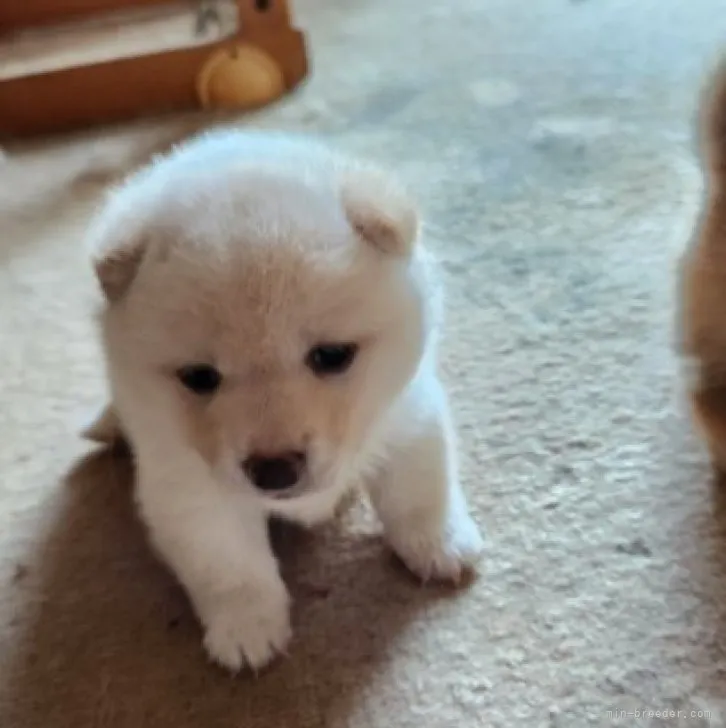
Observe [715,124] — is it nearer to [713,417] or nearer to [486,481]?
[713,417]

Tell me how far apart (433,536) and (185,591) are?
0.24 metres

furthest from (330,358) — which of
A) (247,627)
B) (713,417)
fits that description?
(713,417)

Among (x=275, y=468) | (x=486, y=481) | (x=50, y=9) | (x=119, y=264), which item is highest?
(x=119, y=264)

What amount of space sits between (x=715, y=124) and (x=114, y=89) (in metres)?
1.23

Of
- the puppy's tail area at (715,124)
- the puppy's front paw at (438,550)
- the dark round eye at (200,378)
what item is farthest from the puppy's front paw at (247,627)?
the puppy's tail area at (715,124)

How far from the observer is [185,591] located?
110 centimetres

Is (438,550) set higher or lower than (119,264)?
lower

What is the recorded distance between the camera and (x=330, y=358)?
2.82ft

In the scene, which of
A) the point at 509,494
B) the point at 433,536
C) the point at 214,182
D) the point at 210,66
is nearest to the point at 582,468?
the point at 509,494

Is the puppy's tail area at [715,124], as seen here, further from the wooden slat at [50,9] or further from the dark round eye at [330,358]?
the wooden slat at [50,9]

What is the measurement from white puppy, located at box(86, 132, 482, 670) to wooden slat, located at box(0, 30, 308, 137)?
0.97 m

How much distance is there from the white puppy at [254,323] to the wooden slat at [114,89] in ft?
3.19

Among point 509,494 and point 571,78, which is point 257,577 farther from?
point 571,78

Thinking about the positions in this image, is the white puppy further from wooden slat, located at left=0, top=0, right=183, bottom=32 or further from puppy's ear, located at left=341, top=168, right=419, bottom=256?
wooden slat, located at left=0, top=0, right=183, bottom=32
